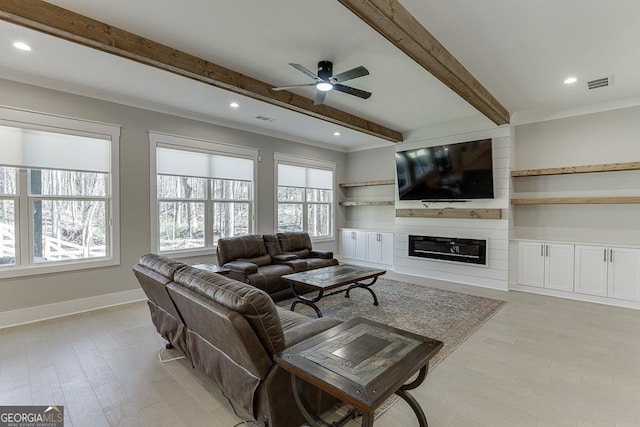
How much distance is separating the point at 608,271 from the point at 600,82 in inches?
102

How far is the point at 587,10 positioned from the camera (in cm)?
244

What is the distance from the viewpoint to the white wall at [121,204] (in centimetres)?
355

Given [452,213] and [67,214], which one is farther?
[452,213]

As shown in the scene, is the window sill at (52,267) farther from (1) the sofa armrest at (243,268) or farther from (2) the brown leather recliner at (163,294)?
(2) the brown leather recliner at (163,294)

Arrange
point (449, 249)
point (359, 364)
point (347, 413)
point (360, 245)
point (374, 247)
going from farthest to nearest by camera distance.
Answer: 1. point (360, 245)
2. point (374, 247)
3. point (449, 249)
4. point (347, 413)
5. point (359, 364)

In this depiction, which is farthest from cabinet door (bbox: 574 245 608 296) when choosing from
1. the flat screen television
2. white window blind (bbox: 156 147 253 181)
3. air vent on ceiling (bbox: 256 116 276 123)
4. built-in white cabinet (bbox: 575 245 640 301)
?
white window blind (bbox: 156 147 253 181)

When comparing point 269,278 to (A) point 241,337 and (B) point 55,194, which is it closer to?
(A) point 241,337

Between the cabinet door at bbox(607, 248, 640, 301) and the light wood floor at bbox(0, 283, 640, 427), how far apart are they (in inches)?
28.1

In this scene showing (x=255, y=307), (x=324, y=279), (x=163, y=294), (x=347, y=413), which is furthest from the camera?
(x=324, y=279)

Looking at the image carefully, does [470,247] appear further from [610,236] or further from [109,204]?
[109,204]

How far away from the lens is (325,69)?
3.26 m

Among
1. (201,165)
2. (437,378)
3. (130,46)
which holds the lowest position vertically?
(437,378)

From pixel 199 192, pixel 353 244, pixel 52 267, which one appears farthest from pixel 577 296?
pixel 52 267

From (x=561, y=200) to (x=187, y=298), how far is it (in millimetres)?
5455
